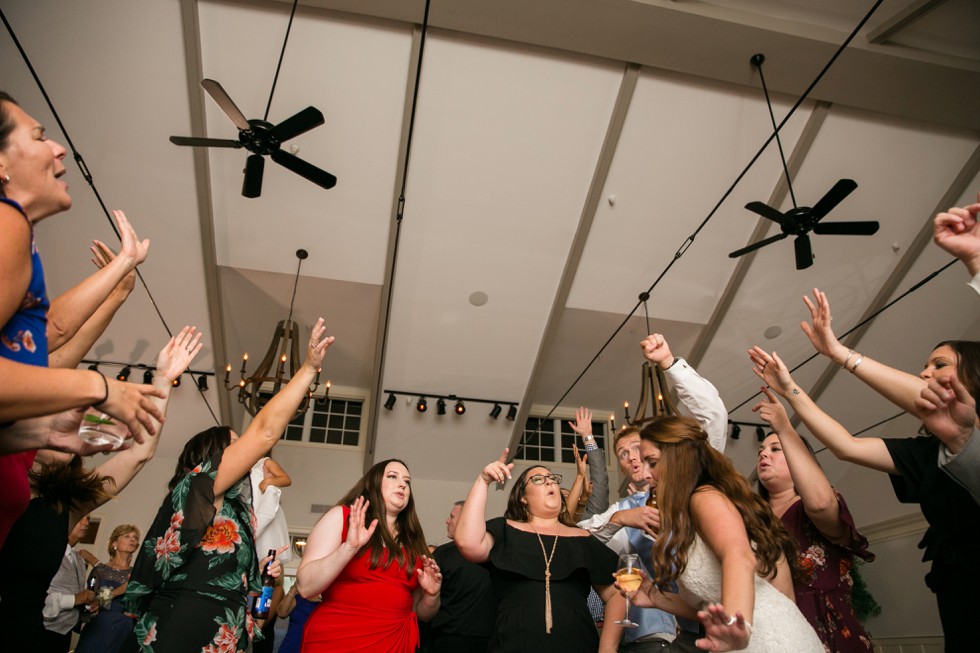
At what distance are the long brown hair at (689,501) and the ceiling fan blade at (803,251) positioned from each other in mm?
3920

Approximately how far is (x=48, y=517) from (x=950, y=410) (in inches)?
102

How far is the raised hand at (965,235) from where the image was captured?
1.78m

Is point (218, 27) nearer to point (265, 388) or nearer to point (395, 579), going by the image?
point (265, 388)

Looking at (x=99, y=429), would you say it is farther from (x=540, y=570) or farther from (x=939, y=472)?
(x=939, y=472)

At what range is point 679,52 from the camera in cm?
595

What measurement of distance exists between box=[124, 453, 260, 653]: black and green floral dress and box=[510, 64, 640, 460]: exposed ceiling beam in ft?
18.0

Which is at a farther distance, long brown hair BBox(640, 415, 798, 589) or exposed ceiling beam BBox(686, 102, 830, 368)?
exposed ceiling beam BBox(686, 102, 830, 368)

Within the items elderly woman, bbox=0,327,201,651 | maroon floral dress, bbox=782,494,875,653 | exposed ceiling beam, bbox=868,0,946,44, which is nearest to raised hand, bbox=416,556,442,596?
elderly woman, bbox=0,327,201,651

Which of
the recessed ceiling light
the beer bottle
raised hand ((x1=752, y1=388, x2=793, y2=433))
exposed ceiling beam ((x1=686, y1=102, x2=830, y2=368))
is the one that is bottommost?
the beer bottle

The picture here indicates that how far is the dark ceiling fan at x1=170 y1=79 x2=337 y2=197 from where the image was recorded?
4352 millimetres

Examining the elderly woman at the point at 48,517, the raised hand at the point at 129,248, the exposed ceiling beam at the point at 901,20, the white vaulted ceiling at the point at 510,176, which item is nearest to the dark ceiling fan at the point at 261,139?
the white vaulted ceiling at the point at 510,176

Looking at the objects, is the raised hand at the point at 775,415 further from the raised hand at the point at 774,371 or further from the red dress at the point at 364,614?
the red dress at the point at 364,614

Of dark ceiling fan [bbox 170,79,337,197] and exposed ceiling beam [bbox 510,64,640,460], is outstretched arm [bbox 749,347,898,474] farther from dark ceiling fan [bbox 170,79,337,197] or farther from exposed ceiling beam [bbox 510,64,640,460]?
exposed ceiling beam [bbox 510,64,640,460]

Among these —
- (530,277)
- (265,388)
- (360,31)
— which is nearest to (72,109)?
(360,31)
